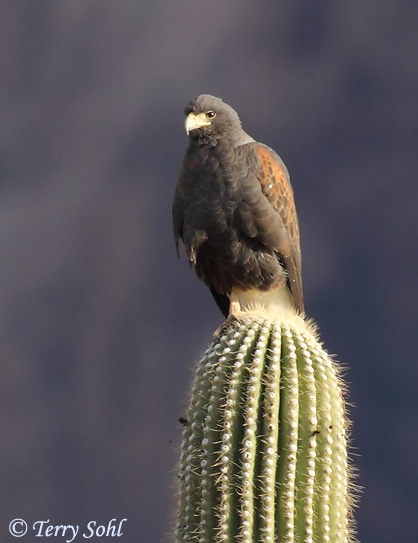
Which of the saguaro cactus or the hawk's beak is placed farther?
the hawk's beak

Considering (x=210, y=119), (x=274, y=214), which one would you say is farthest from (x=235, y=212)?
(x=210, y=119)

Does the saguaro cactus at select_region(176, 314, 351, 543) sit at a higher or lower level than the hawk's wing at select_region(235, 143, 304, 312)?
lower

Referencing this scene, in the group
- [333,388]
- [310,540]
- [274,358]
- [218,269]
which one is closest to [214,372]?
[274,358]

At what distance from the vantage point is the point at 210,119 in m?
6.02

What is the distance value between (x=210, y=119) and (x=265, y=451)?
276 centimetres

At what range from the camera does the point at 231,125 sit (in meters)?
6.06

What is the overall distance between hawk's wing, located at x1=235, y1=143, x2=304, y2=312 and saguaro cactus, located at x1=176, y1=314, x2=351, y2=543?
5.66ft

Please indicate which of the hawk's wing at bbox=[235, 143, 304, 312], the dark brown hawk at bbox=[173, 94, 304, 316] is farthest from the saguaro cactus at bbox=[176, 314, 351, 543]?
the hawk's wing at bbox=[235, 143, 304, 312]

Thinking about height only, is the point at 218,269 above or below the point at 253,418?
above

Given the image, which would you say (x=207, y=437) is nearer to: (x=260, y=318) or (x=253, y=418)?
(x=253, y=418)

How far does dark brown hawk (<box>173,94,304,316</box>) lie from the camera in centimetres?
591

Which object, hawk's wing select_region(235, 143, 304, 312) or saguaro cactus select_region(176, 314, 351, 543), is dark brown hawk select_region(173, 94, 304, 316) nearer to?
hawk's wing select_region(235, 143, 304, 312)

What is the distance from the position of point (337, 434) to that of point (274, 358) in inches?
17.9

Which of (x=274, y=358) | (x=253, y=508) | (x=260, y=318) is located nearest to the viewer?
(x=253, y=508)
